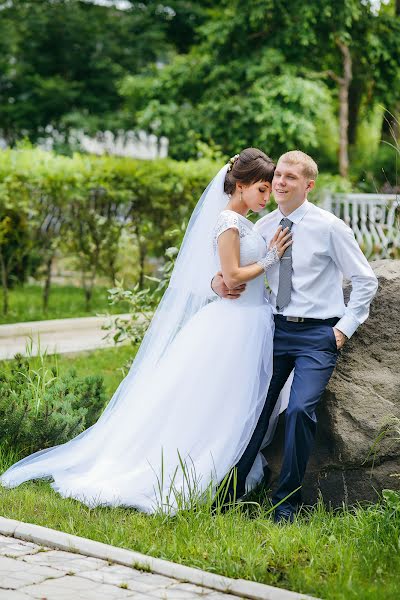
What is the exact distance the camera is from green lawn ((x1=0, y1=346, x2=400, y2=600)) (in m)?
4.07

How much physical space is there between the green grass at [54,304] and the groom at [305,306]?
6.29 metres

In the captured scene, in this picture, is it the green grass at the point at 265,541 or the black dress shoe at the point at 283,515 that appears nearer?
the green grass at the point at 265,541

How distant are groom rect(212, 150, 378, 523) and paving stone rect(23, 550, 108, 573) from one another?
1.03m

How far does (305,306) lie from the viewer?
16.6 ft

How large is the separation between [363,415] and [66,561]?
173 centimetres

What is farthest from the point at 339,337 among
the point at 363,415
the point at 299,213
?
the point at 299,213

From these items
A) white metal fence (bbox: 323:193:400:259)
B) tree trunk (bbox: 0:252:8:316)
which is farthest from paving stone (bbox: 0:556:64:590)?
white metal fence (bbox: 323:193:400:259)

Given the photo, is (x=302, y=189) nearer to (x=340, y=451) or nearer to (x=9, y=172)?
(x=340, y=451)

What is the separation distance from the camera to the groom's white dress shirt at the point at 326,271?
16.5 ft

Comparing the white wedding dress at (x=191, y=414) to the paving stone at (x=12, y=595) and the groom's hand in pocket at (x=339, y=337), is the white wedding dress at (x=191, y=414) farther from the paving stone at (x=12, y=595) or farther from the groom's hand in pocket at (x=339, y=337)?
the paving stone at (x=12, y=595)

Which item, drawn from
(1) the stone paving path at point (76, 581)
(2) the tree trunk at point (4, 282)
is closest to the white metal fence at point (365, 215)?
(2) the tree trunk at point (4, 282)

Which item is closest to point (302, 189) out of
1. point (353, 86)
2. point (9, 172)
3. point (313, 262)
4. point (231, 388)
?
point (313, 262)

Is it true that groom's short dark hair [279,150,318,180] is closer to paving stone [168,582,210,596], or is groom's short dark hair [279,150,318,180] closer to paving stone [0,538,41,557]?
paving stone [168,582,210,596]

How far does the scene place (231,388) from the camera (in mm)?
5262
